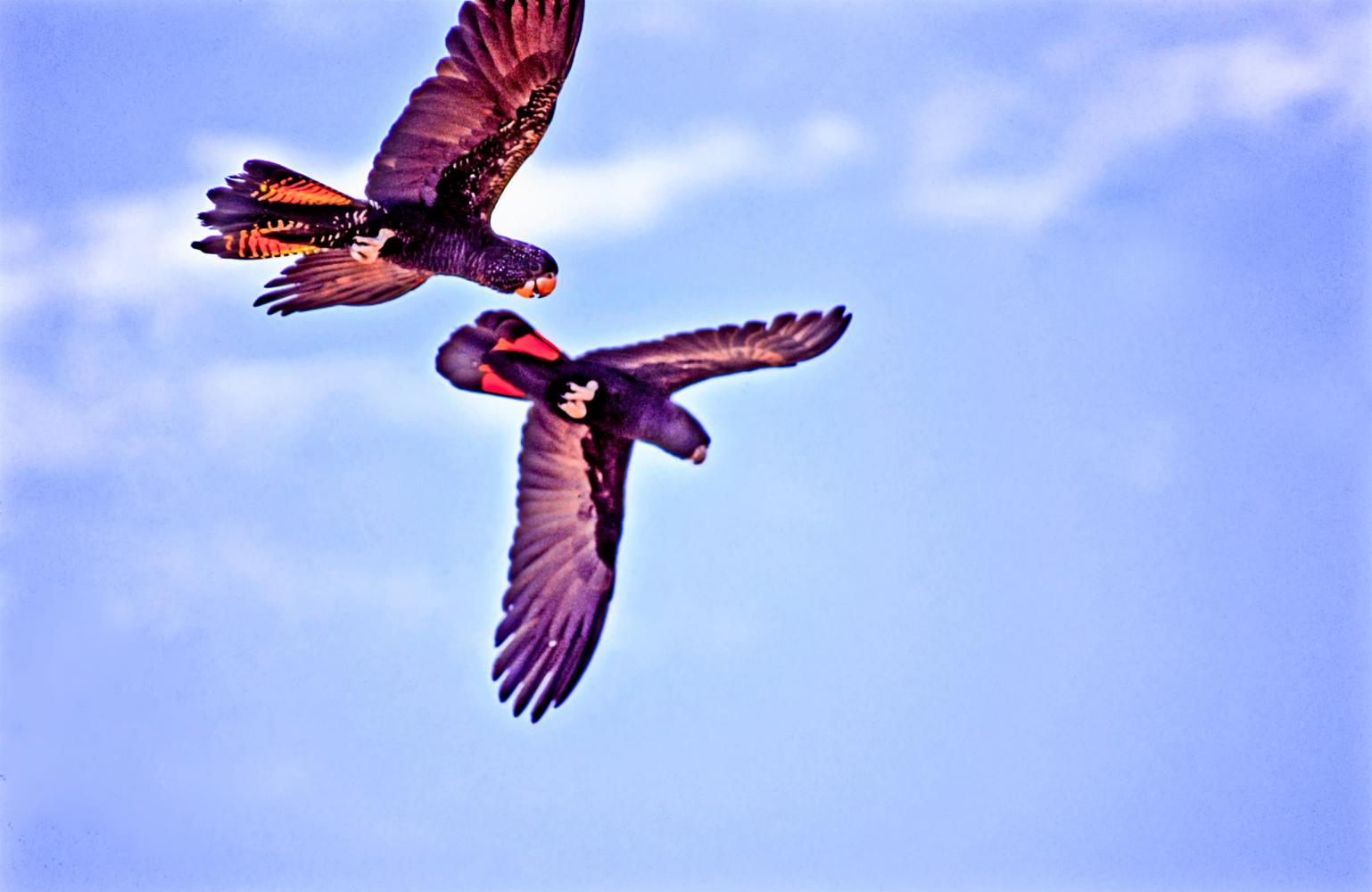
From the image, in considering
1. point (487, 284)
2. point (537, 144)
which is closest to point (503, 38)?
point (537, 144)

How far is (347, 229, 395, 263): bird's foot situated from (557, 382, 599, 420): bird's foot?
191cm

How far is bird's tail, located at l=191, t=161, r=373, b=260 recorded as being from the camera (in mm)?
13945

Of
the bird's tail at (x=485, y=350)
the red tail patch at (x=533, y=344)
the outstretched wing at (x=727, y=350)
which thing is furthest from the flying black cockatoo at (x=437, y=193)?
the outstretched wing at (x=727, y=350)

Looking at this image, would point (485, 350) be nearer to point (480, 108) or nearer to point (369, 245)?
point (369, 245)

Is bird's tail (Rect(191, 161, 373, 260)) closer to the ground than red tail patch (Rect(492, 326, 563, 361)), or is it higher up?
higher up

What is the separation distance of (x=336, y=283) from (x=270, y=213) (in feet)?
3.40

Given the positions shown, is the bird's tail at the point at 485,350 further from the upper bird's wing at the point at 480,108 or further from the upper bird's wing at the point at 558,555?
the upper bird's wing at the point at 480,108

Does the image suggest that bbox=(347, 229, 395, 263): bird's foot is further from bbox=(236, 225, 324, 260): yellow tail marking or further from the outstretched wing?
the outstretched wing

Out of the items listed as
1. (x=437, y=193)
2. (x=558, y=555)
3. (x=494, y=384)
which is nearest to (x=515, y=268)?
(x=437, y=193)

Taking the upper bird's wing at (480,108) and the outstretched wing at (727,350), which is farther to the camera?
the upper bird's wing at (480,108)

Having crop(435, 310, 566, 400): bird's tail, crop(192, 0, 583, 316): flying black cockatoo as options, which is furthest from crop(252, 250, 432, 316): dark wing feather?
crop(435, 310, 566, 400): bird's tail

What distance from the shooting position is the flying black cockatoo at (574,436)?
12750mm

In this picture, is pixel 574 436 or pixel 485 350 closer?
pixel 485 350

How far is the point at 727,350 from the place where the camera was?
12656mm
